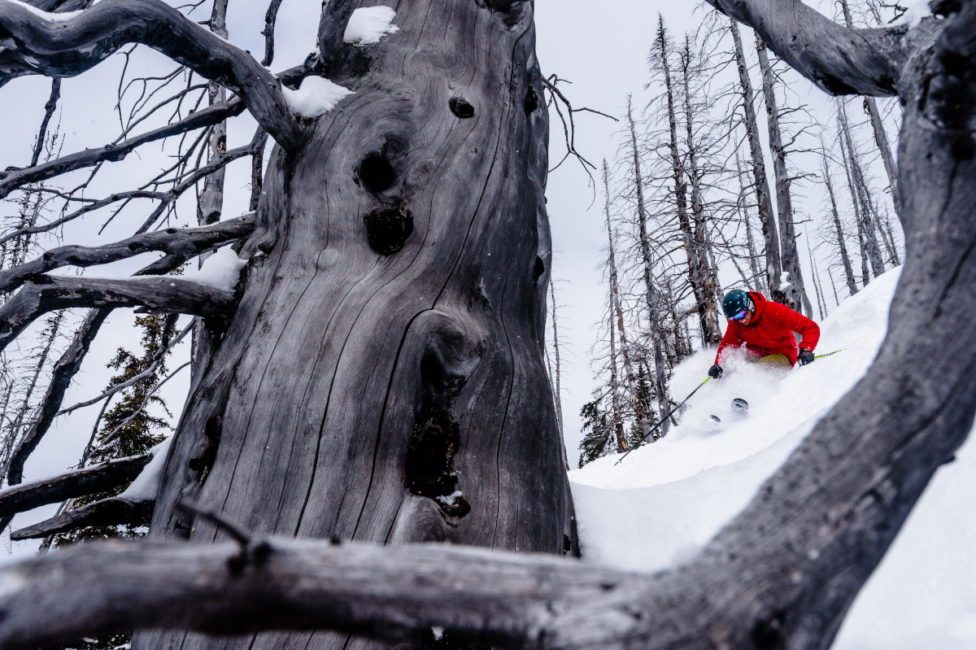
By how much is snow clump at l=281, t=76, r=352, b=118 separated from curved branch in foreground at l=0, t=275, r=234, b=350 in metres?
0.86

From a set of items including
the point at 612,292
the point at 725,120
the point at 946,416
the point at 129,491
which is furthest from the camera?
the point at 612,292

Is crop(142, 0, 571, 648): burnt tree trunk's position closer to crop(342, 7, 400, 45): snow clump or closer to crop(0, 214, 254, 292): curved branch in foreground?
crop(342, 7, 400, 45): snow clump

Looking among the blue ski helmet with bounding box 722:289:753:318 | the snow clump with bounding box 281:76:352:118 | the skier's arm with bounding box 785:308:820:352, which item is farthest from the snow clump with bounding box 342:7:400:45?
the skier's arm with bounding box 785:308:820:352

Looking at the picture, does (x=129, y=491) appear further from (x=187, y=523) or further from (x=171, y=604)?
(x=171, y=604)

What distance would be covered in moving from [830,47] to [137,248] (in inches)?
95.2

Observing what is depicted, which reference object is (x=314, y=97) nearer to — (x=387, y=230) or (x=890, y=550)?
(x=387, y=230)

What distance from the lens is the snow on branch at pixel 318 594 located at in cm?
54

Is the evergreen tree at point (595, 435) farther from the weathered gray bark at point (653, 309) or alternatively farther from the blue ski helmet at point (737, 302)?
the blue ski helmet at point (737, 302)

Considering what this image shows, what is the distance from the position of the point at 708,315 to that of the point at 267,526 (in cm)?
1325

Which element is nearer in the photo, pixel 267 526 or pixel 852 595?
pixel 852 595

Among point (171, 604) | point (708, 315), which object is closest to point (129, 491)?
point (171, 604)

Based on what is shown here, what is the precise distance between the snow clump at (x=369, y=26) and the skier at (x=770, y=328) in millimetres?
5819

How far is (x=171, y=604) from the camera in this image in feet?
1.87

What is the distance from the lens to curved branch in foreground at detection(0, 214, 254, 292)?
1814mm
